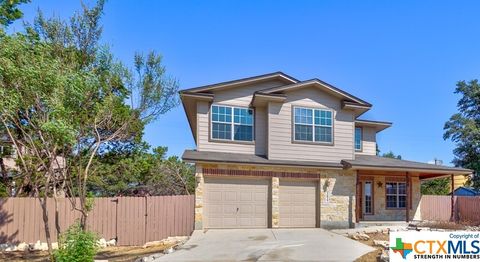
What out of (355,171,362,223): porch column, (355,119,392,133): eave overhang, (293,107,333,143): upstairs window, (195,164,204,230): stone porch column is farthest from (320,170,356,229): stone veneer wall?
(195,164,204,230): stone porch column

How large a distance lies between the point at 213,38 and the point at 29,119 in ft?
27.2

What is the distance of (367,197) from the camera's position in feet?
60.6

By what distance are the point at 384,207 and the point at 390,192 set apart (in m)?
0.88

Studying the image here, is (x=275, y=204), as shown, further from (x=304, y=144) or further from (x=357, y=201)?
(x=357, y=201)

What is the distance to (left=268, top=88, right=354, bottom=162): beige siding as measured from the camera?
16.7 m

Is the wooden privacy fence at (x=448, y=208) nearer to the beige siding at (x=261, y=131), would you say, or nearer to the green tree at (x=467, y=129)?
the beige siding at (x=261, y=131)

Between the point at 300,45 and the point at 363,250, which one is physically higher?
the point at 300,45

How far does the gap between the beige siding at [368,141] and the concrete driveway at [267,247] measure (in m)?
6.89

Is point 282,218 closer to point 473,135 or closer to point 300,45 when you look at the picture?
point 300,45

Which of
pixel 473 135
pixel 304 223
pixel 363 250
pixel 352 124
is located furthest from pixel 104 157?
pixel 473 135

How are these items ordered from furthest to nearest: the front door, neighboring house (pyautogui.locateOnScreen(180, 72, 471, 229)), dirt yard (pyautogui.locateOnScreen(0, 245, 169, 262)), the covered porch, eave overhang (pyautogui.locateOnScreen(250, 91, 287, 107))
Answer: the front door → the covered porch → eave overhang (pyautogui.locateOnScreen(250, 91, 287, 107)) → neighboring house (pyautogui.locateOnScreen(180, 72, 471, 229)) → dirt yard (pyautogui.locateOnScreen(0, 245, 169, 262))

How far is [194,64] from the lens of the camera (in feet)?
56.0

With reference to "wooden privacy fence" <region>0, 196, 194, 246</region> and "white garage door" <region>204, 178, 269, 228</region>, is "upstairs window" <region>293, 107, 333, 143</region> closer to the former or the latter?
"white garage door" <region>204, 178, 269, 228</region>

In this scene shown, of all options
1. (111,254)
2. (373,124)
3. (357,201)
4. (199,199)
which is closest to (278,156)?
(199,199)
